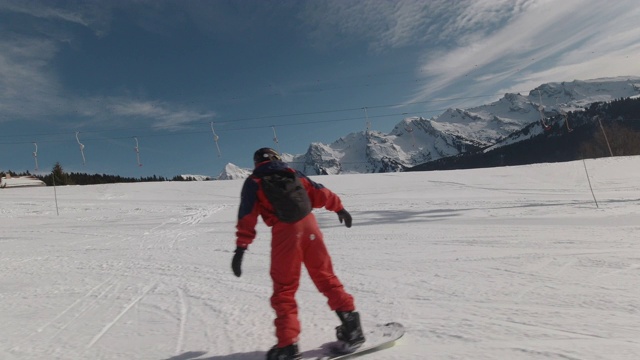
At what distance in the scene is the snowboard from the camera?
2.79 metres

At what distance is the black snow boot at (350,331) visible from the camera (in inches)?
114

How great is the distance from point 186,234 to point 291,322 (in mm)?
10178

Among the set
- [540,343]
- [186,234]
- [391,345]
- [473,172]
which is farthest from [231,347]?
[473,172]

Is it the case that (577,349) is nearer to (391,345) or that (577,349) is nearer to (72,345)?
(391,345)

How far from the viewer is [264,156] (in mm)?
3119

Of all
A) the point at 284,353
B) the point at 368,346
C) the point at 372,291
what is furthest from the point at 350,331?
the point at 372,291

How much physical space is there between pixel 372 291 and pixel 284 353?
2016 mm

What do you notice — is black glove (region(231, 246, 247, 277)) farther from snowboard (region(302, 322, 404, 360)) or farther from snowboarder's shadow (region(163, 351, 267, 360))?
snowboard (region(302, 322, 404, 360))

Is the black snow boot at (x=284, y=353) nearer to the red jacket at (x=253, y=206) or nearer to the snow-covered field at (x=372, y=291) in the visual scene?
the snow-covered field at (x=372, y=291)

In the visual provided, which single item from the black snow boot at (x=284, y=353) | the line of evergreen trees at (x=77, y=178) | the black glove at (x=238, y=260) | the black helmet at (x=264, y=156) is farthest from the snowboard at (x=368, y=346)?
the line of evergreen trees at (x=77, y=178)

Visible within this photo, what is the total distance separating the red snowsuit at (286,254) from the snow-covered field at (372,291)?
417 millimetres

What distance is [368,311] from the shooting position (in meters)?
3.80

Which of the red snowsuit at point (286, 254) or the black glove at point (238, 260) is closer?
the red snowsuit at point (286, 254)

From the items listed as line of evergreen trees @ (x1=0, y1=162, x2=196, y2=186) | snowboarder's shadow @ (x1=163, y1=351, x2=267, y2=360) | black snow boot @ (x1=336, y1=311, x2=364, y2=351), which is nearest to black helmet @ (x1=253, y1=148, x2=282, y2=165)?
black snow boot @ (x1=336, y1=311, x2=364, y2=351)
